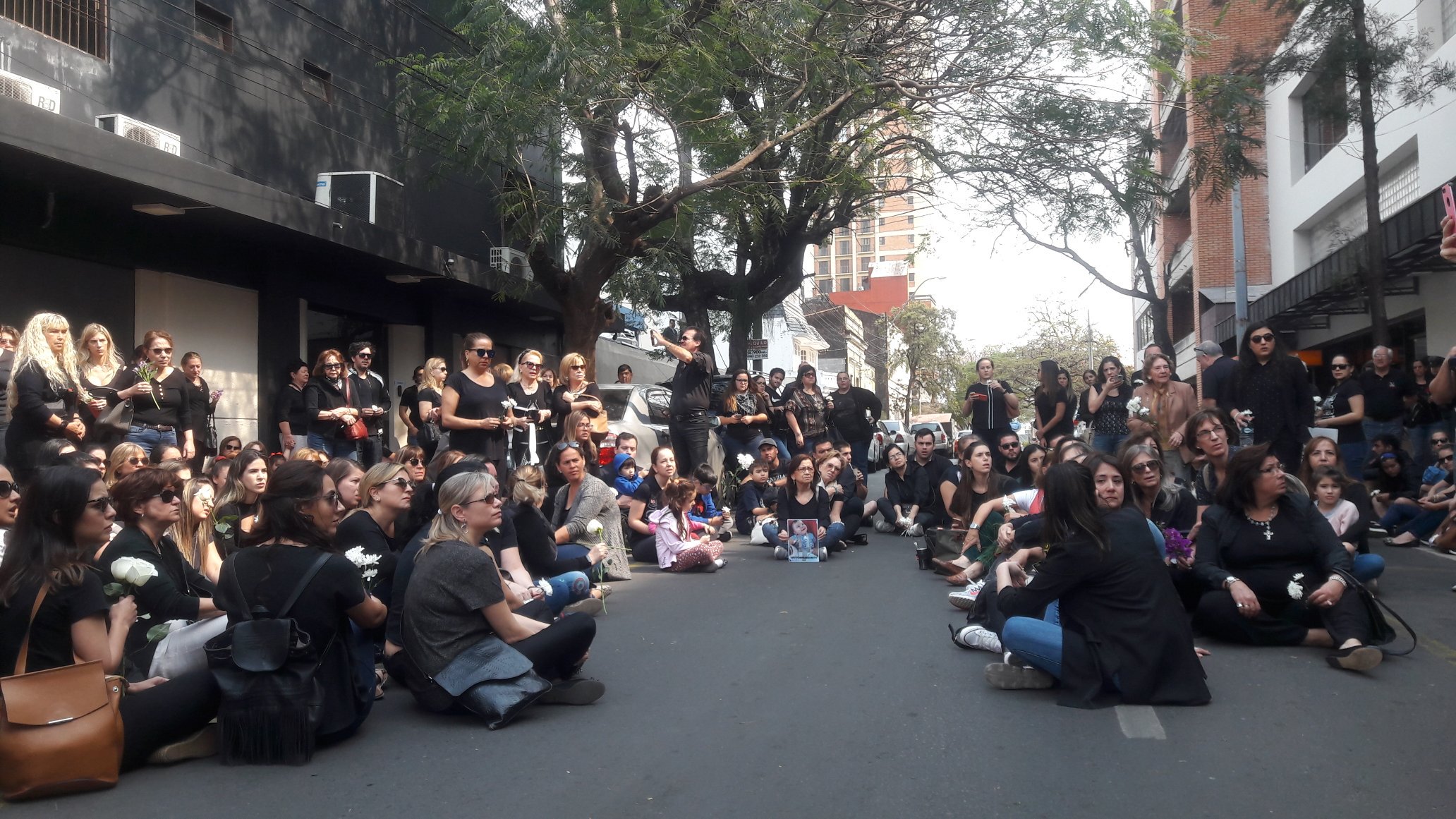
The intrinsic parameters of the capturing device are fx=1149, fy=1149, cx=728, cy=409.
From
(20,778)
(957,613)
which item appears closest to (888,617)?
(957,613)

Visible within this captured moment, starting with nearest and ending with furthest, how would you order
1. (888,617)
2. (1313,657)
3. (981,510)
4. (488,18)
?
1. (1313,657)
2. (888,617)
3. (981,510)
4. (488,18)

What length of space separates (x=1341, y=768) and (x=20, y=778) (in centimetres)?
506

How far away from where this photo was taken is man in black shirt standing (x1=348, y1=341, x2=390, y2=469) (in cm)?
1155

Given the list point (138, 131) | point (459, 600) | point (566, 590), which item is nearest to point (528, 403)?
point (566, 590)

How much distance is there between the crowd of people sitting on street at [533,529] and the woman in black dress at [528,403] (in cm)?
2

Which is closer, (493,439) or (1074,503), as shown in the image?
(1074,503)

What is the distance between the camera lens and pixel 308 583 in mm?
4891

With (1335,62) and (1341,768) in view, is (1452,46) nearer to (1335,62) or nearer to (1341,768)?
(1335,62)

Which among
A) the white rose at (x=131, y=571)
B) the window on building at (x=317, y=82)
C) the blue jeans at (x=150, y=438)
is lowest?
the white rose at (x=131, y=571)

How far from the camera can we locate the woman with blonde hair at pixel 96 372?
341 inches

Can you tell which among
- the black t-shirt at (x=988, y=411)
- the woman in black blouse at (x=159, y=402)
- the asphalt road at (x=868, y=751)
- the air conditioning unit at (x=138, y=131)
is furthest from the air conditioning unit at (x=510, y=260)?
the asphalt road at (x=868, y=751)

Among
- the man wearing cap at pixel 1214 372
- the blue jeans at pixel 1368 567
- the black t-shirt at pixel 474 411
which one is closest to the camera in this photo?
the blue jeans at pixel 1368 567

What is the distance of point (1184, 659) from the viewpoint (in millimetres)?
5449

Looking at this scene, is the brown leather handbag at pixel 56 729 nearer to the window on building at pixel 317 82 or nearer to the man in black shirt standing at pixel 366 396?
the man in black shirt standing at pixel 366 396
